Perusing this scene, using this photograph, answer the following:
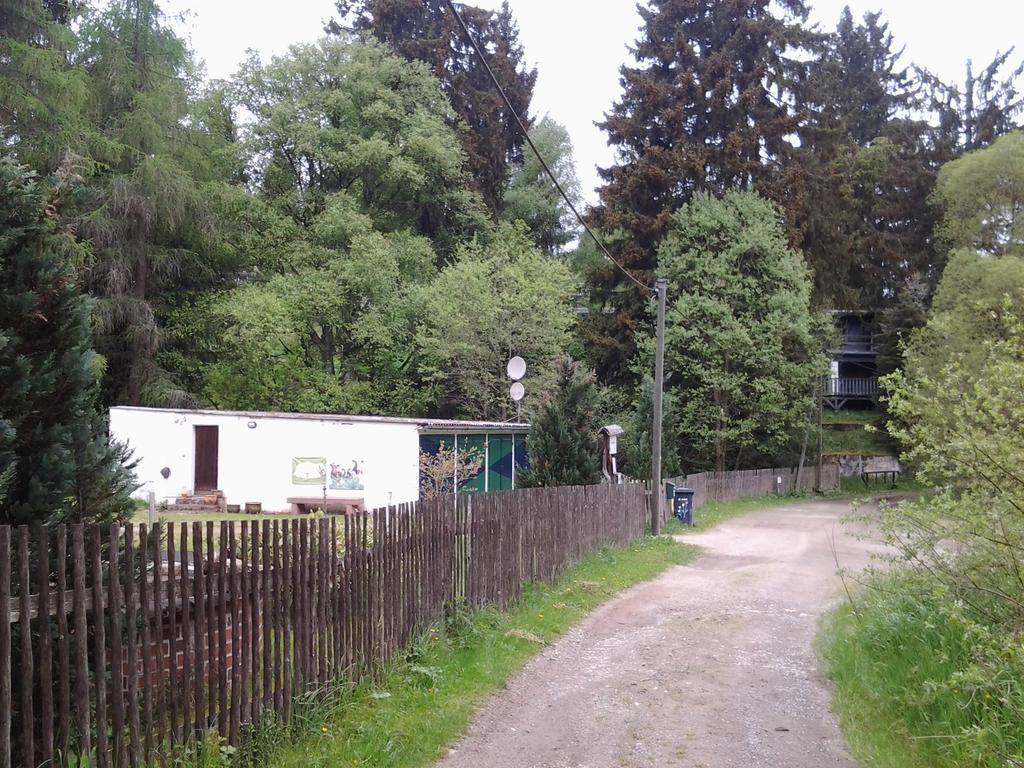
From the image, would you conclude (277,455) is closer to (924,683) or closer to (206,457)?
(206,457)

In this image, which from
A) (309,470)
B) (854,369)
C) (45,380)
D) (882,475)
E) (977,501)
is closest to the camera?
(45,380)

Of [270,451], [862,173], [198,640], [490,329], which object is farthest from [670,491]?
[862,173]

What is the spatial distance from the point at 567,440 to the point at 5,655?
48.2 feet

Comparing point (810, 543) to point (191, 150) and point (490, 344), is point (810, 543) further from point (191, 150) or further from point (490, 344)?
point (191, 150)

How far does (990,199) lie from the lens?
34.8 meters

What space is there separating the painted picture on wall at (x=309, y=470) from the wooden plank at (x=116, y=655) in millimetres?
17773

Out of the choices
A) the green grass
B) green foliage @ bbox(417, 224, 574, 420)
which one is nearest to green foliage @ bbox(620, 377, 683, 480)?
green foliage @ bbox(417, 224, 574, 420)

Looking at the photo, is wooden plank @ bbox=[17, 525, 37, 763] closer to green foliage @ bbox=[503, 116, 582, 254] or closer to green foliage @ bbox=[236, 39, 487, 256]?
green foliage @ bbox=[236, 39, 487, 256]

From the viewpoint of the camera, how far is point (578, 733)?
6.42 meters

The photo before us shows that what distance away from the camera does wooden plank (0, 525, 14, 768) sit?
12.3 ft

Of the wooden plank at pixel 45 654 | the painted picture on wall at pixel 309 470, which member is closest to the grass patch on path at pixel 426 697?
the wooden plank at pixel 45 654

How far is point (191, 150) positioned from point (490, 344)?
1206 centimetres

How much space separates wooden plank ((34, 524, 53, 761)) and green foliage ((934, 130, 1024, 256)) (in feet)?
118

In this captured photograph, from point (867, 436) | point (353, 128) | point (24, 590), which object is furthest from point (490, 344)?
point (24, 590)
